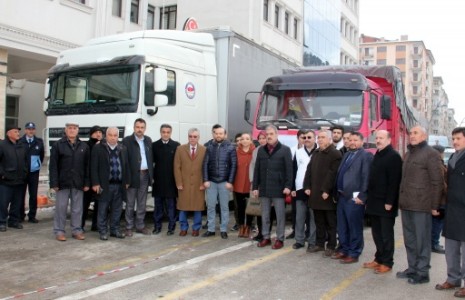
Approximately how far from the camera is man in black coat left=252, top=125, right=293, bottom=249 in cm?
725

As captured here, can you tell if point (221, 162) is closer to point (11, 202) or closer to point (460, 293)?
point (11, 202)

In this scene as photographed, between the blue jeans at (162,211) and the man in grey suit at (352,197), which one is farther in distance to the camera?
the blue jeans at (162,211)

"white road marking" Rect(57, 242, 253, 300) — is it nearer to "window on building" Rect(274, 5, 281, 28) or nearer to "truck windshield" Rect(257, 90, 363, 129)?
"truck windshield" Rect(257, 90, 363, 129)

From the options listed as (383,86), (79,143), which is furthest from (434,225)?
(79,143)

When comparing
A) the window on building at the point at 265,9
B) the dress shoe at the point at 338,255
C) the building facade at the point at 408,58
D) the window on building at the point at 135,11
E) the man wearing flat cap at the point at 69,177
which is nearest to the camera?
the dress shoe at the point at 338,255

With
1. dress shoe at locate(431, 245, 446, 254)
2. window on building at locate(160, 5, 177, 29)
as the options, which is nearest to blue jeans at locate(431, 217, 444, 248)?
dress shoe at locate(431, 245, 446, 254)

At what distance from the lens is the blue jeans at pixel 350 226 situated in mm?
6418

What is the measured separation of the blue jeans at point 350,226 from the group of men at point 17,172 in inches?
217

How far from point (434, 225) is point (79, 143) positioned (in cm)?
587

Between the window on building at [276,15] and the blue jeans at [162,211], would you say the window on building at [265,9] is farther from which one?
the blue jeans at [162,211]

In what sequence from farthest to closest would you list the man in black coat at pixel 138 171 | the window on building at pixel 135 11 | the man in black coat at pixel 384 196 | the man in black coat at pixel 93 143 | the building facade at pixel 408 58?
the building facade at pixel 408 58
the window on building at pixel 135 11
the man in black coat at pixel 93 143
the man in black coat at pixel 138 171
the man in black coat at pixel 384 196

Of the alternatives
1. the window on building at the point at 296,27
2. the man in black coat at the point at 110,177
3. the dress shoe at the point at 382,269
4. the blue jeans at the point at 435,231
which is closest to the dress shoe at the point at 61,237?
the man in black coat at the point at 110,177

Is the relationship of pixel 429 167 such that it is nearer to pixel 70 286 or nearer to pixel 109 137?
pixel 70 286

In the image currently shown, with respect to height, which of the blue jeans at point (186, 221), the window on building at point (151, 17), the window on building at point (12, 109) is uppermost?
the window on building at point (151, 17)
